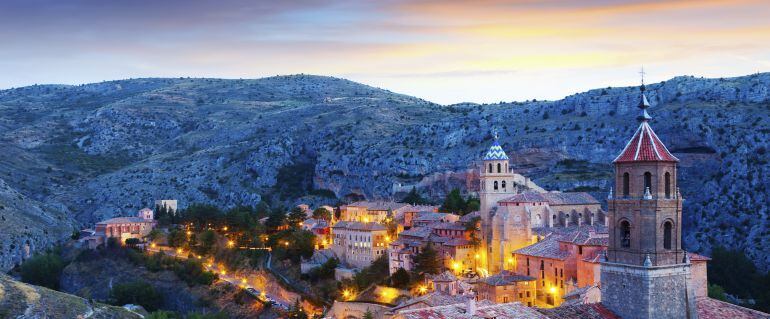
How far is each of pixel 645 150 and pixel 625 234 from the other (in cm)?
382

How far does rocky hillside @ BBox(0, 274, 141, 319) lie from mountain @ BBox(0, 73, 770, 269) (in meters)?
58.0

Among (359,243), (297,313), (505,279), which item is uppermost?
(359,243)

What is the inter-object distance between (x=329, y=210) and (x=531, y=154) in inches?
1331

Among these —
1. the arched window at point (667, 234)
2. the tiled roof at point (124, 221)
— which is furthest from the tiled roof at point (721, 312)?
the tiled roof at point (124, 221)

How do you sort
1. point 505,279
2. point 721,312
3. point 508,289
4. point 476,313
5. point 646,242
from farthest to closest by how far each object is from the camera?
point 505,279 < point 508,289 < point 721,312 < point 646,242 < point 476,313

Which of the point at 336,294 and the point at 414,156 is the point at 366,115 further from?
the point at 336,294

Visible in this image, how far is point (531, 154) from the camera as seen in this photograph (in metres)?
128

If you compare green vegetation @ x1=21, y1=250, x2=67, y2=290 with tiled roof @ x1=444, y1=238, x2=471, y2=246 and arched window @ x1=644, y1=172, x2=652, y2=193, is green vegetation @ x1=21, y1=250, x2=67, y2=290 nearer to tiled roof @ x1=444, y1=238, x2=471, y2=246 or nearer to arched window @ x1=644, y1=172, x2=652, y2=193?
tiled roof @ x1=444, y1=238, x2=471, y2=246

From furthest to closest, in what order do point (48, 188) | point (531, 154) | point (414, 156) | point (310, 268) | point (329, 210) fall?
point (48, 188) < point (414, 156) < point (531, 154) < point (329, 210) < point (310, 268)

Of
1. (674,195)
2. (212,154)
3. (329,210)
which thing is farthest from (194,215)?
Result: (674,195)

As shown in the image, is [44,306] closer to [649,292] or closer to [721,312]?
[649,292]

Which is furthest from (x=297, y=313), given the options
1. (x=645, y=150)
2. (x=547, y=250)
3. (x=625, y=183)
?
(x=645, y=150)

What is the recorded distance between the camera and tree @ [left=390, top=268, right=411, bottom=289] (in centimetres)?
7300

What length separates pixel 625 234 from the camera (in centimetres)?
3778
